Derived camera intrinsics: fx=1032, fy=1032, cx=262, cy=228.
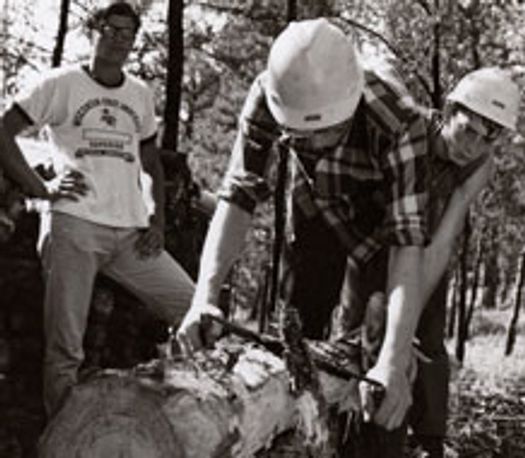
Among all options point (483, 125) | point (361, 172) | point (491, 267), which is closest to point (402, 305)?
point (361, 172)

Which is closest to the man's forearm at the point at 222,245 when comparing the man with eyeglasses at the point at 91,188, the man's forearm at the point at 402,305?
the man's forearm at the point at 402,305

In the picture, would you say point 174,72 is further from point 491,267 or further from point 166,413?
point 491,267

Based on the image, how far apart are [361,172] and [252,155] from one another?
16.4 inches

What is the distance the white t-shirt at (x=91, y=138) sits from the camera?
17.6 feet

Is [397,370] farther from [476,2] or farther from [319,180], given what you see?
[476,2]

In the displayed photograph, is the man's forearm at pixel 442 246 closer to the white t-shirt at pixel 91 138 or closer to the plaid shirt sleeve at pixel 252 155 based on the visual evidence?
the plaid shirt sleeve at pixel 252 155

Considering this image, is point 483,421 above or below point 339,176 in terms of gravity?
below

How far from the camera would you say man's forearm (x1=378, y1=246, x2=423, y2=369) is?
3494mm

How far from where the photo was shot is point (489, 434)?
7.55m

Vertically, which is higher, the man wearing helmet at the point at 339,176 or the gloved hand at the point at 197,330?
the man wearing helmet at the point at 339,176

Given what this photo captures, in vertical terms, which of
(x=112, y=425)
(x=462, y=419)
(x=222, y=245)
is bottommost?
(x=462, y=419)

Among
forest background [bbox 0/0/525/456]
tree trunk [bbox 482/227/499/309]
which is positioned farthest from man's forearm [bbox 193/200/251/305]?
tree trunk [bbox 482/227/499/309]

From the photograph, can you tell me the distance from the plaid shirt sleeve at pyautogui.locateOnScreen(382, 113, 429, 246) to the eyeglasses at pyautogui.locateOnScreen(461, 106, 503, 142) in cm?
110

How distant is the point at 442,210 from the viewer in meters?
4.34
